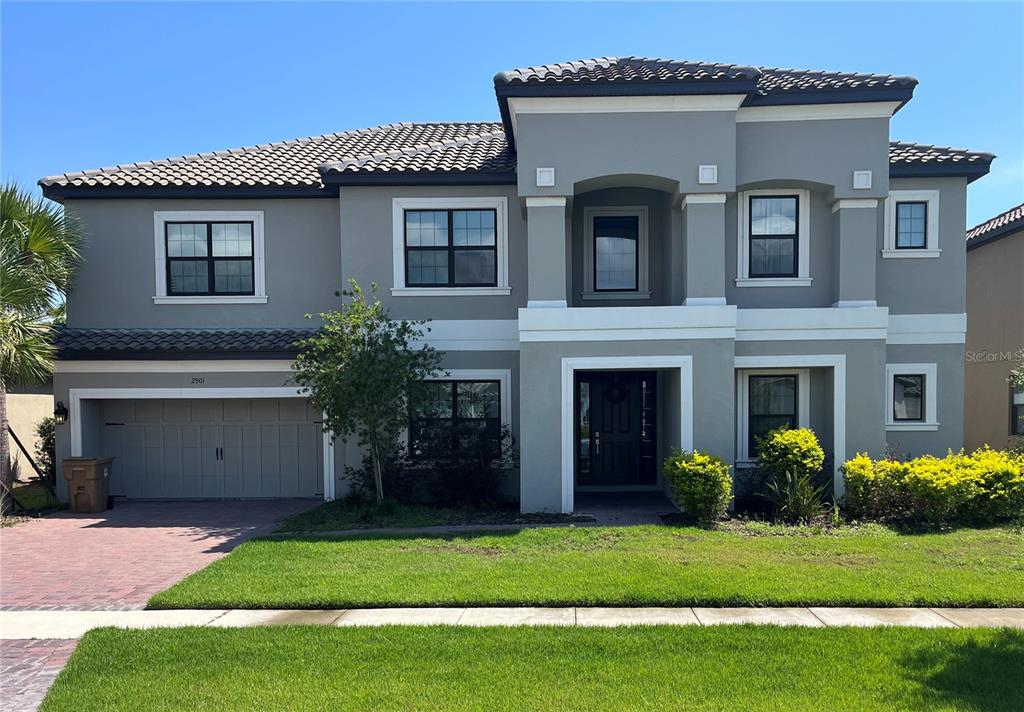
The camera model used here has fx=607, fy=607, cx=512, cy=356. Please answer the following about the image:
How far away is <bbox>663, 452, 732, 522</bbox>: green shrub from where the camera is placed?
1009cm

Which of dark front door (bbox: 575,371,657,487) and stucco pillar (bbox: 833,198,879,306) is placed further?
dark front door (bbox: 575,371,657,487)

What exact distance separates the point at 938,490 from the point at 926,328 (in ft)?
15.0

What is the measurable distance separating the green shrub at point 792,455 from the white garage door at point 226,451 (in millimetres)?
9252

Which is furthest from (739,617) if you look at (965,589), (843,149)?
(843,149)

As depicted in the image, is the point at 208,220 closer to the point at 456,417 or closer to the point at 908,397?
the point at 456,417

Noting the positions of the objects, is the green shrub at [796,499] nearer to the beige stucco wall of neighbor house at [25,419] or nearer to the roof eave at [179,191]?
the roof eave at [179,191]

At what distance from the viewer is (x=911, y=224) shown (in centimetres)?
1308

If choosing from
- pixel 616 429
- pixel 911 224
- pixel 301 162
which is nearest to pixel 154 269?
pixel 301 162

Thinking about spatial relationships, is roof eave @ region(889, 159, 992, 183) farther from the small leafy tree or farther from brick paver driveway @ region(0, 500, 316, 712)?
brick paver driveway @ region(0, 500, 316, 712)

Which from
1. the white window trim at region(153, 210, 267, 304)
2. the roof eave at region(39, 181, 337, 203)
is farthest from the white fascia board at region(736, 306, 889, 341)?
the white window trim at region(153, 210, 267, 304)

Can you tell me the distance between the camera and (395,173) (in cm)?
1241

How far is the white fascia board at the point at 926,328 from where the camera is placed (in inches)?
508

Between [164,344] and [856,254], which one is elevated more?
[856,254]

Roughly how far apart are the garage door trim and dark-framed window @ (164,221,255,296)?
2177 mm
